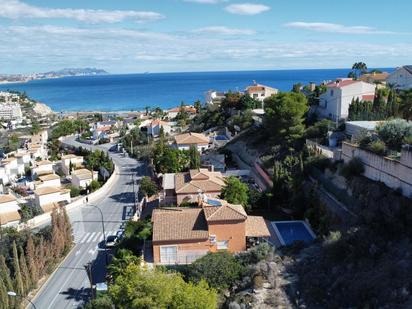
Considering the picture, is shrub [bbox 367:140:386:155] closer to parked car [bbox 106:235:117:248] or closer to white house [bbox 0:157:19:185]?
parked car [bbox 106:235:117:248]

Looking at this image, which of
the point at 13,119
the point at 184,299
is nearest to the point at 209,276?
the point at 184,299

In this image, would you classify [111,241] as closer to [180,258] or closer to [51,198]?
[180,258]

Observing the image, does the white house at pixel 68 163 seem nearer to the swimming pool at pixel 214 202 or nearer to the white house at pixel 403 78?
the swimming pool at pixel 214 202

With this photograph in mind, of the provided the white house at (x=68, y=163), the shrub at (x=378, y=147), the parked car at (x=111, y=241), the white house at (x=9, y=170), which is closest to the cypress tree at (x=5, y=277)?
the parked car at (x=111, y=241)

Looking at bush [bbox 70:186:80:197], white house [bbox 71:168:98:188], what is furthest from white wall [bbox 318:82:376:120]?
bush [bbox 70:186:80:197]

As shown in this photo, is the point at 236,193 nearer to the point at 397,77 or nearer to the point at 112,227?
the point at 112,227

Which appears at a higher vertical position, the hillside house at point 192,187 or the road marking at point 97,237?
the hillside house at point 192,187
